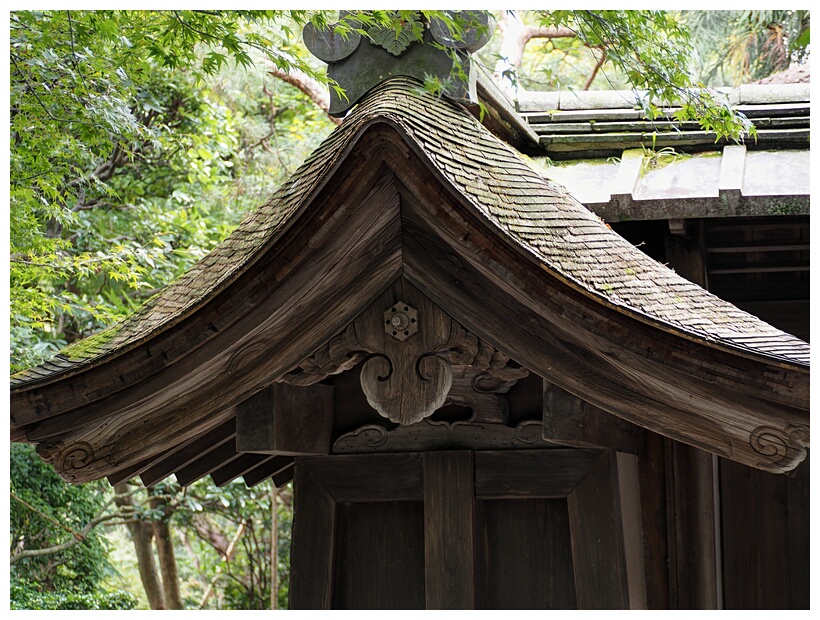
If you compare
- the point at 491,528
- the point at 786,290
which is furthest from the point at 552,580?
the point at 786,290

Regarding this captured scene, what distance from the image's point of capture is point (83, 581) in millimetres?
7410

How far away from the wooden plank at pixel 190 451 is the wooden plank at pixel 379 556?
1.41ft

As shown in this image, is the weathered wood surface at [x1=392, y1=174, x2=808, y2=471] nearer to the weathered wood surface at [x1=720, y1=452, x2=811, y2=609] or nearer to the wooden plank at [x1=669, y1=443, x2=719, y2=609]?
the wooden plank at [x1=669, y1=443, x2=719, y2=609]

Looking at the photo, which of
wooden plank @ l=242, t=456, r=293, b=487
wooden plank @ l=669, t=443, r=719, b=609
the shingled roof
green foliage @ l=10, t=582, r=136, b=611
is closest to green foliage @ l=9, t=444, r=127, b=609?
green foliage @ l=10, t=582, r=136, b=611

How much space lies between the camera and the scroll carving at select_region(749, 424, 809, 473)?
2.05 meters

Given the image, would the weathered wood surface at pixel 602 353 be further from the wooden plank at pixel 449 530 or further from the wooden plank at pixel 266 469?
the wooden plank at pixel 266 469

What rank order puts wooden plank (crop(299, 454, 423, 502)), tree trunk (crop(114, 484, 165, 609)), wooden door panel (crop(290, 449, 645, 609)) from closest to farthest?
wooden door panel (crop(290, 449, 645, 609)), wooden plank (crop(299, 454, 423, 502)), tree trunk (crop(114, 484, 165, 609))

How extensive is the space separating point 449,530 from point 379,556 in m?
0.28

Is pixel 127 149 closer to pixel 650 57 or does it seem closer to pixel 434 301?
pixel 650 57

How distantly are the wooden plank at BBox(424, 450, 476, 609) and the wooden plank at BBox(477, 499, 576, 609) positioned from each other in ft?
0.25

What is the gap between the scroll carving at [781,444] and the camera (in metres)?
2.05

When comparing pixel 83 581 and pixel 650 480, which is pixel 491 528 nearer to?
pixel 650 480

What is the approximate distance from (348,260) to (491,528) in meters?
0.95

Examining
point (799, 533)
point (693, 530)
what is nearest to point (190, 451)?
point (693, 530)
